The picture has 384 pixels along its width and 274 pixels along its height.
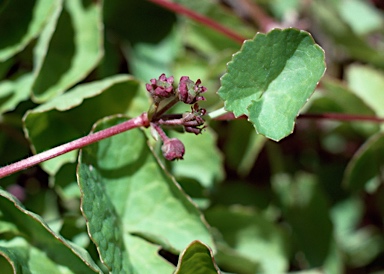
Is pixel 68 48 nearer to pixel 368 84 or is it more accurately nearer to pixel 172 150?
pixel 172 150

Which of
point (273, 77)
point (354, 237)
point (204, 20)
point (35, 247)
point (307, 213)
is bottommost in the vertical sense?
point (354, 237)

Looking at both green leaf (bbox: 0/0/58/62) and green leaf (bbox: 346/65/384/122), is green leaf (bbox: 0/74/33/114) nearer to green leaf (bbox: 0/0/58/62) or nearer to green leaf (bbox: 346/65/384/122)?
green leaf (bbox: 0/0/58/62)

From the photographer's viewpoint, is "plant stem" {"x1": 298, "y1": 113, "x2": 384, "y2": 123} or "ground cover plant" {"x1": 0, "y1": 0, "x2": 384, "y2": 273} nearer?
"ground cover plant" {"x1": 0, "y1": 0, "x2": 384, "y2": 273}

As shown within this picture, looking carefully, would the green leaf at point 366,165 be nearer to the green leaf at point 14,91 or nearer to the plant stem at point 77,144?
the plant stem at point 77,144

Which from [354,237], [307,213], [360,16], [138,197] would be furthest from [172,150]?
[360,16]

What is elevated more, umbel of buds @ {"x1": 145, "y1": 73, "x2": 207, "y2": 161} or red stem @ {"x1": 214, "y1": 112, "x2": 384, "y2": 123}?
umbel of buds @ {"x1": 145, "y1": 73, "x2": 207, "y2": 161}

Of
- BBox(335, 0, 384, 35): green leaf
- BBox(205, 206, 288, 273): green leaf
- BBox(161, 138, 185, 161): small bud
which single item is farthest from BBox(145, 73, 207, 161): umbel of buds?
BBox(335, 0, 384, 35): green leaf

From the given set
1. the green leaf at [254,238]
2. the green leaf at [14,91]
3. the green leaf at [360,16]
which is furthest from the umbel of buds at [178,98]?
the green leaf at [360,16]
